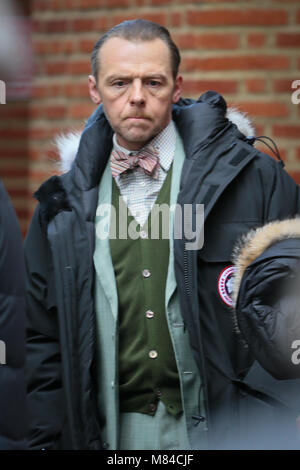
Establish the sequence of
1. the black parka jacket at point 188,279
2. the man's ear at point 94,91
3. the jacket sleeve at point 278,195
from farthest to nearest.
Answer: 1. the man's ear at point 94,91
2. the jacket sleeve at point 278,195
3. the black parka jacket at point 188,279

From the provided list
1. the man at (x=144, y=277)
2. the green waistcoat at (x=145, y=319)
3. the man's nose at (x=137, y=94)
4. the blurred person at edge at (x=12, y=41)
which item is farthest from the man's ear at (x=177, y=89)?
the blurred person at edge at (x=12, y=41)

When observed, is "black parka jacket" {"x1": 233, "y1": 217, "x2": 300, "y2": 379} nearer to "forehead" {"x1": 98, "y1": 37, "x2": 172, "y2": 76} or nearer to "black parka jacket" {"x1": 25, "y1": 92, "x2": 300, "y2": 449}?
"black parka jacket" {"x1": 25, "y1": 92, "x2": 300, "y2": 449}

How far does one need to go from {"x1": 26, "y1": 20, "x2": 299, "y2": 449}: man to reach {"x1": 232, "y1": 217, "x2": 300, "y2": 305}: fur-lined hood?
187mm

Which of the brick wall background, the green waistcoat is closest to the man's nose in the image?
the green waistcoat

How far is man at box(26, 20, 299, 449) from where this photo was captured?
8.62ft

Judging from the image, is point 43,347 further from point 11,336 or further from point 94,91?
point 94,91

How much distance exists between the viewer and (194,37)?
3959 millimetres

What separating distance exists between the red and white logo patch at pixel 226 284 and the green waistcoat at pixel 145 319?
0.18 metres

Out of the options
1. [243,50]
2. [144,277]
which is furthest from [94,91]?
[243,50]

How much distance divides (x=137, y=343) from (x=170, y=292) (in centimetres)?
20

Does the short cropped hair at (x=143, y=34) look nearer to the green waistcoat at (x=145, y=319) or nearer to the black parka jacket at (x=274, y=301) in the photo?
the green waistcoat at (x=145, y=319)

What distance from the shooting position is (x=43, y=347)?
111 inches

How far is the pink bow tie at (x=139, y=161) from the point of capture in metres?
2.78
